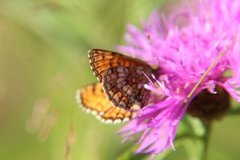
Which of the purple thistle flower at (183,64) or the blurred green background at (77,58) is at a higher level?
the blurred green background at (77,58)

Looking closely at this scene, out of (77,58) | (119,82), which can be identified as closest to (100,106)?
(119,82)

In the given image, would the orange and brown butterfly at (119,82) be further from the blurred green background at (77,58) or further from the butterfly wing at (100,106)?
the blurred green background at (77,58)

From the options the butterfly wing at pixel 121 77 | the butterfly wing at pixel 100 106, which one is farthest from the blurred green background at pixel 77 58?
the butterfly wing at pixel 121 77

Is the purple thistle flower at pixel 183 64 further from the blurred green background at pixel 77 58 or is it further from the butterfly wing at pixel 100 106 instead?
the blurred green background at pixel 77 58

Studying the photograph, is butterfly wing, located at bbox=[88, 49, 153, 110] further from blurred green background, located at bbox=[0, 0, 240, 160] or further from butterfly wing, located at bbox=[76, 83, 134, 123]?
blurred green background, located at bbox=[0, 0, 240, 160]

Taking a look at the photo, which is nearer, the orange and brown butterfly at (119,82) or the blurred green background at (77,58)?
the orange and brown butterfly at (119,82)

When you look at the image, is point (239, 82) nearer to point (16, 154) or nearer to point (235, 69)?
point (235, 69)
